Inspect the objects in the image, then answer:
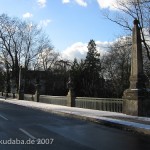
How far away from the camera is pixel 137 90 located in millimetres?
22719

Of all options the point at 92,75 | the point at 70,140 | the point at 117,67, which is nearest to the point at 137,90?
the point at 70,140

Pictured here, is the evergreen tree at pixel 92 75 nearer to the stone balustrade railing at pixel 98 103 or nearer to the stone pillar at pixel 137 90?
the stone balustrade railing at pixel 98 103

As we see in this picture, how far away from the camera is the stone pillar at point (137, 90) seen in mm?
22547

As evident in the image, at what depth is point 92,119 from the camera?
20.8m

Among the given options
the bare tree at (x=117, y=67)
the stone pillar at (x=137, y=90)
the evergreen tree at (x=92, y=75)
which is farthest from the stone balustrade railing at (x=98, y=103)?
the bare tree at (x=117, y=67)

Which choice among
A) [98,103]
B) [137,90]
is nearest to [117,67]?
[98,103]

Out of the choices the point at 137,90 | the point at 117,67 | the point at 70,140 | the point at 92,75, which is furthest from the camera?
the point at 117,67

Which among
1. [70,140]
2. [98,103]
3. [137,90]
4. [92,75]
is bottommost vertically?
[70,140]

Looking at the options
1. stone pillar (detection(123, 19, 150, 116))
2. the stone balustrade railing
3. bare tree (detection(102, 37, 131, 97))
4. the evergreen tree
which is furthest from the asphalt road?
bare tree (detection(102, 37, 131, 97))

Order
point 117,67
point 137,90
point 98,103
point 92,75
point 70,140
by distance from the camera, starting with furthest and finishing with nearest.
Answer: point 117,67
point 92,75
point 98,103
point 137,90
point 70,140

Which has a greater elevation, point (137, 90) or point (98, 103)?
point (137, 90)

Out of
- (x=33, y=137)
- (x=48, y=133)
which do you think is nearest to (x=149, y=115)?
(x=48, y=133)

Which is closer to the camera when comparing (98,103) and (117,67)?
(98,103)

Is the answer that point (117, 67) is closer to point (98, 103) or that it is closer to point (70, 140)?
point (98, 103)
